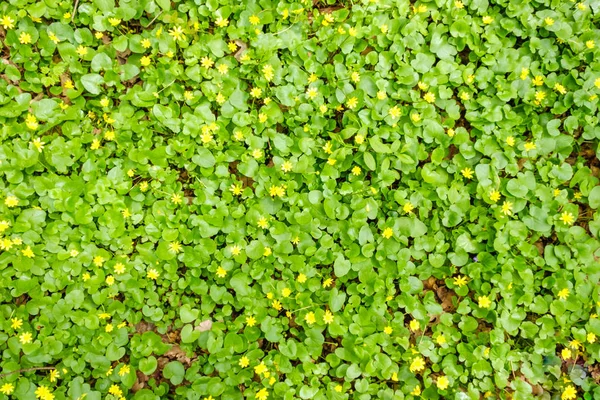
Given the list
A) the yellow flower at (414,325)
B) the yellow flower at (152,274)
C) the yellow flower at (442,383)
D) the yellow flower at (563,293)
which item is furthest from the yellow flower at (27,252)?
the yellow flower at (563,293)

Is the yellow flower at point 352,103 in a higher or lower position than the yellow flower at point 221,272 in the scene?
higher

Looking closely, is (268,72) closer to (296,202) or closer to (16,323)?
(296,202)

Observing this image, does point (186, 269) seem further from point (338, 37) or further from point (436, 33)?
point (436, 33)

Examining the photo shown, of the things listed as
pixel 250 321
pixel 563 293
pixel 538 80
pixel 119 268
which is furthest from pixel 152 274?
pixel 538 80

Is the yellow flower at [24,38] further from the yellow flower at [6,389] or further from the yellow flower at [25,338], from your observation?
the yellow flower at [6,389]

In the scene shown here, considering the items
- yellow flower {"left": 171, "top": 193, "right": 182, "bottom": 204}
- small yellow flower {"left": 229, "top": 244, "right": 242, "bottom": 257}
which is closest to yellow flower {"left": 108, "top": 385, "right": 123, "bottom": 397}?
small yellow flower {"left": 229, "top": 244, "right": 242, "bottom": 257}

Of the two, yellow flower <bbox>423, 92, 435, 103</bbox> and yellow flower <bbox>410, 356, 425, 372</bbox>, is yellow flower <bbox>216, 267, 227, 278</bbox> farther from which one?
yellow flower <bbox>423, 92, 435, 103</bbox>
